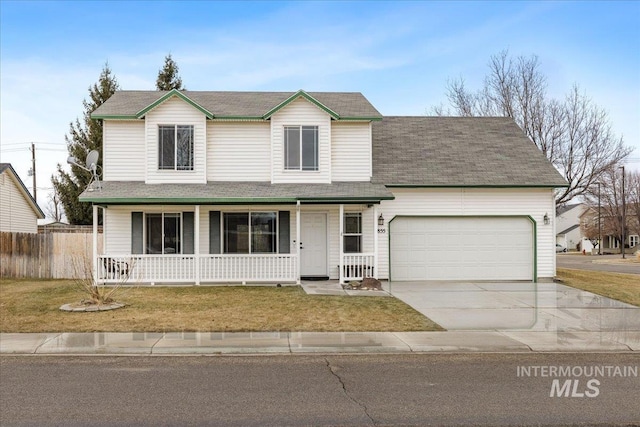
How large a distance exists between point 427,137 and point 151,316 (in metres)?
13.6

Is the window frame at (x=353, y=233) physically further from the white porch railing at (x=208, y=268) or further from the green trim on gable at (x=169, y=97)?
the green trim on gable at (x=169, y=97)

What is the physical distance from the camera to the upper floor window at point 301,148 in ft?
59.1

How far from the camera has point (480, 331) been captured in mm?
10070

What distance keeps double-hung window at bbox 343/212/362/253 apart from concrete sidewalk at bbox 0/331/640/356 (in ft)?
27.1

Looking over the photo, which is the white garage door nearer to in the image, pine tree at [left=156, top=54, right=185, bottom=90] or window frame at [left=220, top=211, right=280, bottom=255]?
window frame at [left=220, top=211, right=280, bottom=255]

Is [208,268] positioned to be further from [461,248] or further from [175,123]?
[461,248]

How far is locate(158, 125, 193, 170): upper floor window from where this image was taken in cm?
1777

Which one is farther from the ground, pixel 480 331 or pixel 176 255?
pixel 176 255

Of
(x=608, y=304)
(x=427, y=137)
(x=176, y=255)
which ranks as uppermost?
(x=427, y=137)

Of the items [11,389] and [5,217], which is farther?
[5,217]

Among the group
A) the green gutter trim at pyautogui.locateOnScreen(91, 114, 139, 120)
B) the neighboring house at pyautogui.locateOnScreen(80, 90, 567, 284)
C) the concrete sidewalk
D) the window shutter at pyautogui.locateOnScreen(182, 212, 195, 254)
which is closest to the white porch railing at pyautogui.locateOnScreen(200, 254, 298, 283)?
the neighboring house at pyautogui.locateOnScreen(80, 90, 567, 284)

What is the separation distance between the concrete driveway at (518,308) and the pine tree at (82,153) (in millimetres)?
23206

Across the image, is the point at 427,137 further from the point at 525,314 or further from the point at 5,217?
the point at 5,217

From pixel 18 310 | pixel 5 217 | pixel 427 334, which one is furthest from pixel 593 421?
pixel 5 217
